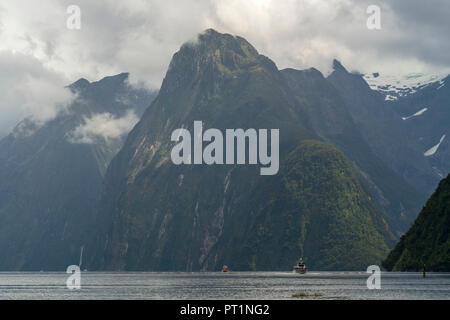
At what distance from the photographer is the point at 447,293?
160 meters
